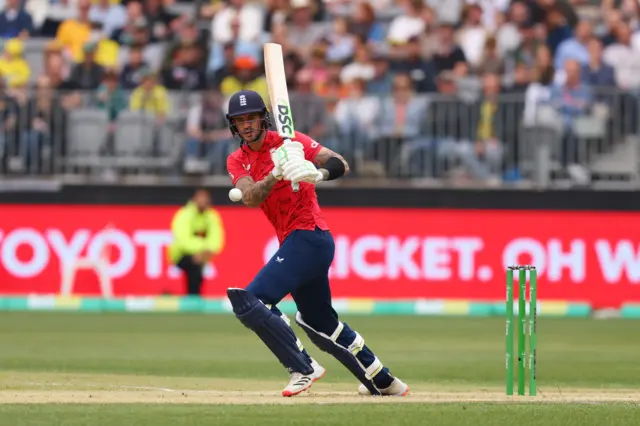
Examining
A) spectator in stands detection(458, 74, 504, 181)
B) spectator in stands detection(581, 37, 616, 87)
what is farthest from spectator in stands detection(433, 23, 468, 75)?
spectator in stands detection(581, 37, 616, 87)

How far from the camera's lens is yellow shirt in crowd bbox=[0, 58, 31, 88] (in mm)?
20531

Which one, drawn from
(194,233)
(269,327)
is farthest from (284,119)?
(194,233)

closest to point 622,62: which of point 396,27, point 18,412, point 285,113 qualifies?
point 396,27

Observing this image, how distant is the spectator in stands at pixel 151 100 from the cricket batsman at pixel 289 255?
33.4 feet

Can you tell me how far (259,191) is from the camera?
9305 millimetres

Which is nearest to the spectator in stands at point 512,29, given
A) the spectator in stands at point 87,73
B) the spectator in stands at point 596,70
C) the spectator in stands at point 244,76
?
the spectator in stands at point 596,70

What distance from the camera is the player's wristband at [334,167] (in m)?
9.49

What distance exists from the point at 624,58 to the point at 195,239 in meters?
6.48

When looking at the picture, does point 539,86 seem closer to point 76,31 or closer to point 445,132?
point 445,132

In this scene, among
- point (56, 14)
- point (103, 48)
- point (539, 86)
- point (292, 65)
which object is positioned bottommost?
point (539, 86)

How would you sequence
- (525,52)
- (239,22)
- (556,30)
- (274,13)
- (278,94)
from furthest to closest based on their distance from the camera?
(274,13) → (239,22) → (556,30) → (525,52) → (278,94)

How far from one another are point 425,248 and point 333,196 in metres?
1.48

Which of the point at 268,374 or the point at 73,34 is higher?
the point at 73,34

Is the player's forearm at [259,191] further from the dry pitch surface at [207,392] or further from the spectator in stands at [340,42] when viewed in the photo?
the spectator in stands at [340,42]
